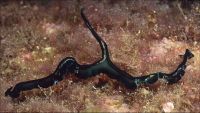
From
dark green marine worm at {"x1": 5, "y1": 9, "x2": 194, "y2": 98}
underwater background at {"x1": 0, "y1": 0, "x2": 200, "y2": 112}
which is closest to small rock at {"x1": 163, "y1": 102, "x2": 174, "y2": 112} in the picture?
underwater background at {"x1": 0, "y1": 0, "x2": 200, "y2": 112}

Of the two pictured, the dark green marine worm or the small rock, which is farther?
the dark green marine worm

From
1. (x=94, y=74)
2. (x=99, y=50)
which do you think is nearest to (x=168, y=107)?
(x=94, y=74)

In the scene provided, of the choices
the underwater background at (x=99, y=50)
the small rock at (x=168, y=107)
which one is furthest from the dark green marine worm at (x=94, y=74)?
the small rock at (x=168, y=107)

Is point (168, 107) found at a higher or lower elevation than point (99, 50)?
lower

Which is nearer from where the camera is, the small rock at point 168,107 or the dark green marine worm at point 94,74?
the small rock at point 168,107

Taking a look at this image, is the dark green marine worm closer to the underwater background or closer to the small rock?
the underwater background

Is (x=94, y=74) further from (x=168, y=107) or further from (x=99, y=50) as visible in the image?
(x=168, y=107)

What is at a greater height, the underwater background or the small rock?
the underwater background

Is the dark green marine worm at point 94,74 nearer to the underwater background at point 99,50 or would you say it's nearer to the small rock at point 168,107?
the underwater background at point 99,50

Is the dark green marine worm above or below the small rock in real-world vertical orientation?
above
